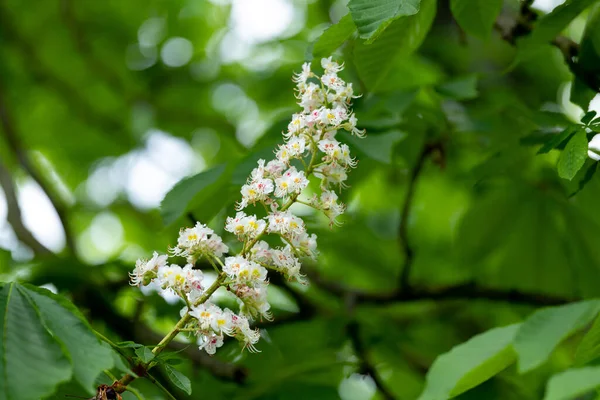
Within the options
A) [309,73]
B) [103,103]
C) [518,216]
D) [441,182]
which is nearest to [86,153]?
[103,103]

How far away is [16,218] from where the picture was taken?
3.78m

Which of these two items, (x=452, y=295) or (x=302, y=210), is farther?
(x=302, y=210)

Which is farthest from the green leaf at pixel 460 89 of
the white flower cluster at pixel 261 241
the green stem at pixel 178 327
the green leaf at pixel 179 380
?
the green leaf at pixel 179 380

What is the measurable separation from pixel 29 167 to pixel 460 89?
2.70 metres

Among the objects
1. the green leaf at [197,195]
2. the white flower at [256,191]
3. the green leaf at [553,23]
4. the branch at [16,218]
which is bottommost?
the branch at [16,218]

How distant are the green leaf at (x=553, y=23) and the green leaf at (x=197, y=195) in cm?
96

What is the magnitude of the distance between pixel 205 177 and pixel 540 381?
2.47 metres

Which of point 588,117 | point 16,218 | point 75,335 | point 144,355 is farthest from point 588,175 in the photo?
point 16,218

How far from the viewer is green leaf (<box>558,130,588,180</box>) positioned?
1583mm

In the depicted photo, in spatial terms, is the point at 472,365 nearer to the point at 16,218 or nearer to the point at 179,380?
the point at 179,380

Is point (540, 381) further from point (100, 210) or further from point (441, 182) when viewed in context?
point (100, 210)

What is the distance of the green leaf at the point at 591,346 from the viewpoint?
1286mm

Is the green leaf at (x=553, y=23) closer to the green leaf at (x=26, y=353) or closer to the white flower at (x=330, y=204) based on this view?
the white flower at (x=330, y=204)

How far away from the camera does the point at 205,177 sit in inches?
78.1
